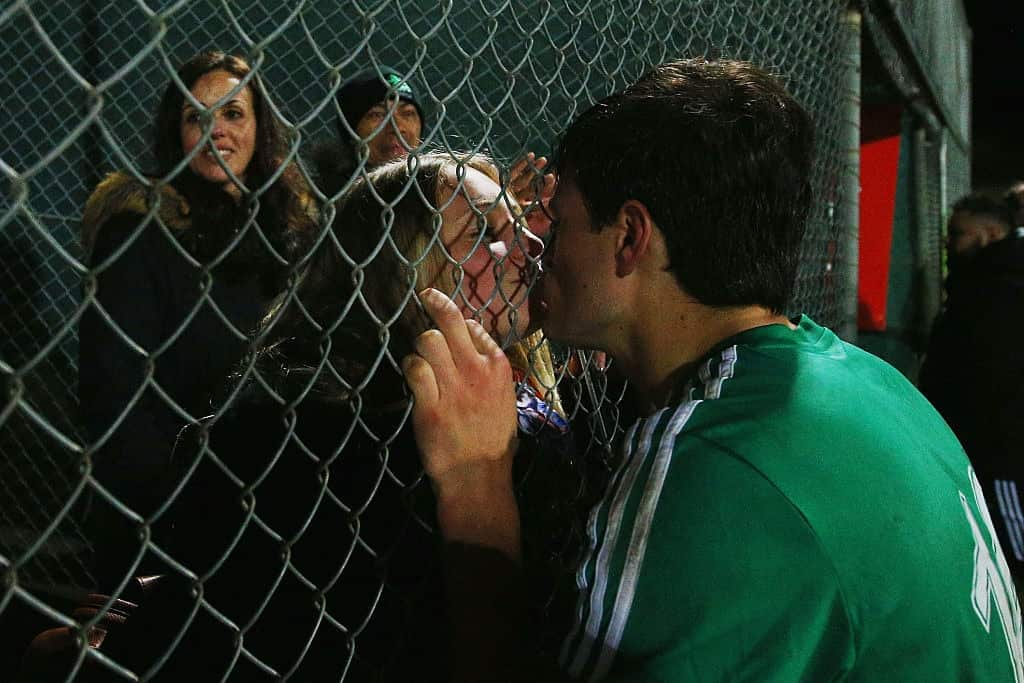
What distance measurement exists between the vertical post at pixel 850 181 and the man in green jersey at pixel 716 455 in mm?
1854

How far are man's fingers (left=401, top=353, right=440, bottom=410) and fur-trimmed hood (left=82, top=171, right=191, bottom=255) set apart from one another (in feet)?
4.28

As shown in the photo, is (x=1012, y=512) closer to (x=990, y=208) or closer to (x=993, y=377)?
(x=993, y=377)

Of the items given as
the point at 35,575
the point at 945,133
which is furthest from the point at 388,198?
the point at 945,133

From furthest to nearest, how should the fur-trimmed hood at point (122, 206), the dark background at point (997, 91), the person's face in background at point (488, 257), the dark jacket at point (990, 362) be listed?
the dark background at point (997, 91), the dark jacket at point (990, 362), the fur-trimmed hood at point (122, 206), the person's face in background at point (488, 257)

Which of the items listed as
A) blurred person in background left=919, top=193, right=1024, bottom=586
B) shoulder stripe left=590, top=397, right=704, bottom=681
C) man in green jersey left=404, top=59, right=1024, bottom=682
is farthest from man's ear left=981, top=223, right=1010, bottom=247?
shoulder stripe left=590, top=397, right=704, bottom=681

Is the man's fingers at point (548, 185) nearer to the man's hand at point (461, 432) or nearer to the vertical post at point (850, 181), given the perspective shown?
the man's hand at point (461, 432)

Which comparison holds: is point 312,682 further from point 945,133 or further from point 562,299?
point 945,133

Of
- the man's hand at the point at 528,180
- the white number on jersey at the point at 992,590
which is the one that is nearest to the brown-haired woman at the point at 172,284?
the man's hand at the point at 528,180

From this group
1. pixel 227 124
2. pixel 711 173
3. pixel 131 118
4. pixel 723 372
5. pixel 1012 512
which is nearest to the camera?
pixel 723 372

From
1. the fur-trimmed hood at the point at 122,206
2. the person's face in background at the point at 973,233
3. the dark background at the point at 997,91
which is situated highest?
the fur-trimmed hood at the point at 122,206

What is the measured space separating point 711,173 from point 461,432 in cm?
50

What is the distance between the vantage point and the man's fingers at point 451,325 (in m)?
1.25

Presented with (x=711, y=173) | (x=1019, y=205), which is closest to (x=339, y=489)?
(x=711, y=173)

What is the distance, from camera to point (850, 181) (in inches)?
121
